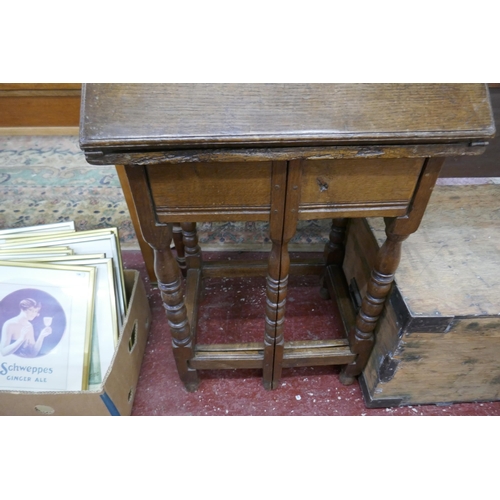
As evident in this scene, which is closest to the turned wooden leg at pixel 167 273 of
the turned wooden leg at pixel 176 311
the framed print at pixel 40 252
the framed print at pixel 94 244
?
the turned wooden leg at pixel 176 311

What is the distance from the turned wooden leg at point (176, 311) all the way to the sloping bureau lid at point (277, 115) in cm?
31

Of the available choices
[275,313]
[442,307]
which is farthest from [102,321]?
[442,307]

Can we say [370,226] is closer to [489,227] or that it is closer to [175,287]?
[489,227]

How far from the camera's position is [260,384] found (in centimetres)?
129

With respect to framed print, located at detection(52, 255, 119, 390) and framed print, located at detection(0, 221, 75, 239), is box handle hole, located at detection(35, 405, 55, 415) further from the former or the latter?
framed print, located at detection(0, 221, 75, 239)

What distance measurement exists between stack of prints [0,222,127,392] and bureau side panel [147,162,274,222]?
0.56 metres

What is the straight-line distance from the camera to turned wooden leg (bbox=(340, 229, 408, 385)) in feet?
3.00

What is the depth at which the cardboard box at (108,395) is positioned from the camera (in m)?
0.99

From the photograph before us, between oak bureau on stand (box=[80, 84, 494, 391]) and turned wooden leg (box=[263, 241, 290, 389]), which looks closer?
oak bureau on stand (box=[80, 84, 494, 391])

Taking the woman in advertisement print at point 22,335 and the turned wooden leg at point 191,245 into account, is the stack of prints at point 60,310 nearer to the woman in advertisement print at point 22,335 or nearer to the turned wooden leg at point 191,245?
the woman in advertisement print at point 22,335

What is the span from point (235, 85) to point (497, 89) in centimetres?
143

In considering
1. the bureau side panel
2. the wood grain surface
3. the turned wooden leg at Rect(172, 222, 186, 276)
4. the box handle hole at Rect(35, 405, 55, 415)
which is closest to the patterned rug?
the turned wooden leg at Rect(172, 222, 186, 276)

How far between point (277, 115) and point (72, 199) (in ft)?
5.43

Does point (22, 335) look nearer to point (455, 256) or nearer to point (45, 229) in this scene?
point (45, 229)
